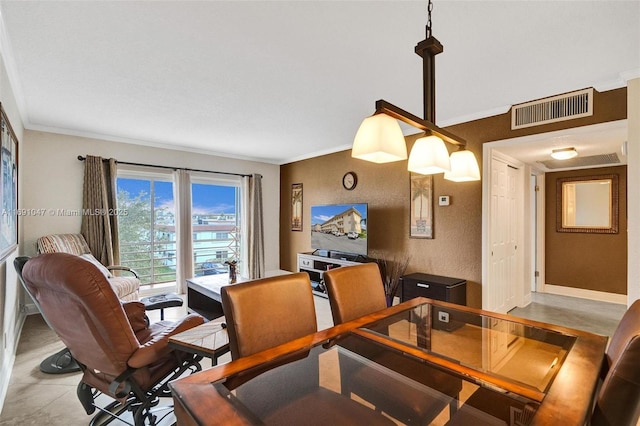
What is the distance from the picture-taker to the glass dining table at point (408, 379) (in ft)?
2.96

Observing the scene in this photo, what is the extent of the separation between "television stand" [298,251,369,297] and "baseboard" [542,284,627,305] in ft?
10.7

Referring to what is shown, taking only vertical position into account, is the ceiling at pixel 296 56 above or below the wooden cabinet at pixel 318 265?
above

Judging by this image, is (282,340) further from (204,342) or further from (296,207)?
(296,207)

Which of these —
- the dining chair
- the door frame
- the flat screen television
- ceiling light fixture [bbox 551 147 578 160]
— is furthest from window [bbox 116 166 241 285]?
ceiling light fixture [bbox 551 147 578 160]

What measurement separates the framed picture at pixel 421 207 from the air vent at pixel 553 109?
45.3 inches

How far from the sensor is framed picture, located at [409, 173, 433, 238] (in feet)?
13.4

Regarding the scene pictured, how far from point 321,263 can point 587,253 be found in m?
4.19

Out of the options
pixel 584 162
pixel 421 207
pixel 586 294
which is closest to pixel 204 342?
pixel 421 207

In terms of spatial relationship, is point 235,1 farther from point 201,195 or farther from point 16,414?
point 201,195

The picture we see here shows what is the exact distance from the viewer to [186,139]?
16.0 ft

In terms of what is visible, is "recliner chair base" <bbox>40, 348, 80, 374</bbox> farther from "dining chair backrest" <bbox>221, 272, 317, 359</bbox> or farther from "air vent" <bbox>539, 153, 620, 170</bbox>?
"air vent" <bbox>539, 153, 620, 170</bbox>

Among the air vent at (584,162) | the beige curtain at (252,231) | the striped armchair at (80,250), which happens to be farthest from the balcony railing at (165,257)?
the air vent at (584,162)

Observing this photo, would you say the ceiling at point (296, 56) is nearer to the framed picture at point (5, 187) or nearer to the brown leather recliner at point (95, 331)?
the framed picture at point (5, 187)

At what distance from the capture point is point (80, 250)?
416 cm
